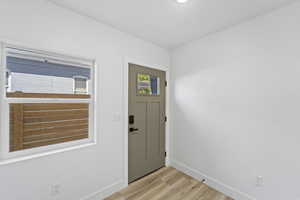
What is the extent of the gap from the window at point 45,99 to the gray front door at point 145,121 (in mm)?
685

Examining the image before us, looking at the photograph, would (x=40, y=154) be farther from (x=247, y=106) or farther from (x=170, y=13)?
(x=247, y=106)

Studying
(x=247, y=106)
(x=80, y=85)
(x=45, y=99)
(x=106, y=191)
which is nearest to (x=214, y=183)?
(x=247, y=106)

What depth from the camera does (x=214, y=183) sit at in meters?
2.06

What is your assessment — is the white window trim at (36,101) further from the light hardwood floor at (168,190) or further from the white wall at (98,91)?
the light hardwood floor at (168,190)

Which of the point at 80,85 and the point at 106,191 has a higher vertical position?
the point at 80,85

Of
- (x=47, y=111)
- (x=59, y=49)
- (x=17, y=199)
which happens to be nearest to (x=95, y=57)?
(x=59, y=49)

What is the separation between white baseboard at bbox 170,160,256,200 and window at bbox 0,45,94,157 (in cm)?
182

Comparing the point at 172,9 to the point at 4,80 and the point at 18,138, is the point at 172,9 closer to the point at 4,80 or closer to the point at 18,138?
the point at 4,80

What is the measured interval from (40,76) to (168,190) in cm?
239

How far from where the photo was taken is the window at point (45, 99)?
1343 millimetres

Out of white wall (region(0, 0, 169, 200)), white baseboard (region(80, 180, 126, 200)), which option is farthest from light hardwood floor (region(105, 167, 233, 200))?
white wall (region(0, 0, 169, 200))

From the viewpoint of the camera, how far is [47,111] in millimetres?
1534

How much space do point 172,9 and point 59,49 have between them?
1.45m

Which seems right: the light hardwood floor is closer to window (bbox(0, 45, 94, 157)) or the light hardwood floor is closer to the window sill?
the window sill
